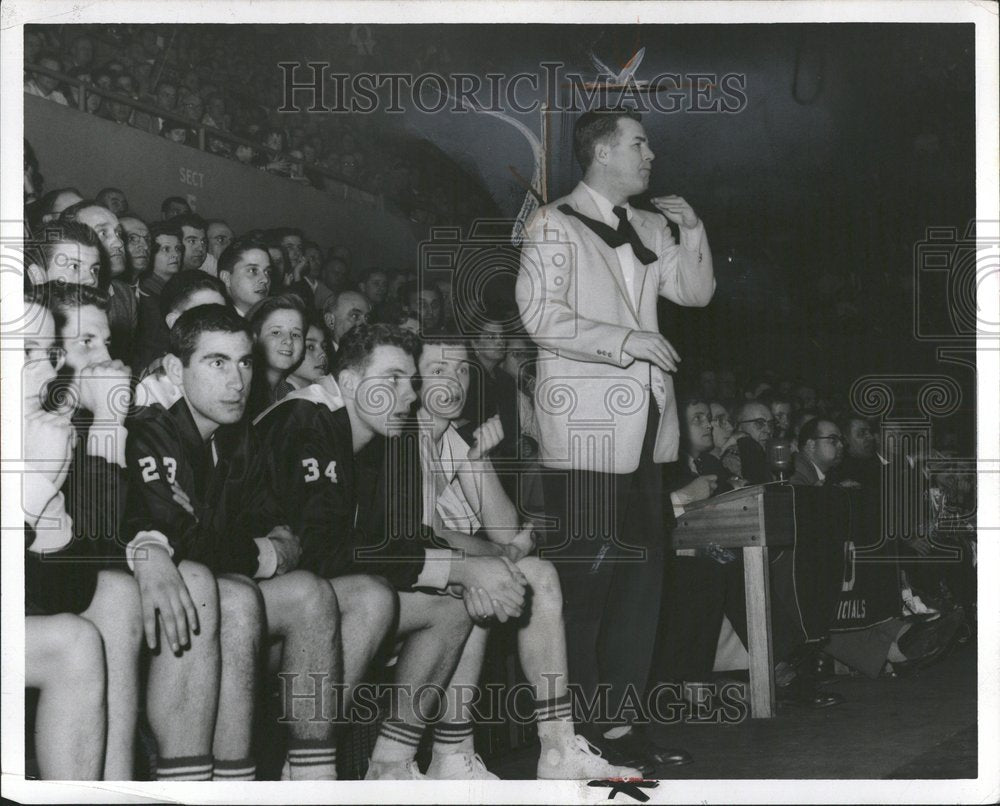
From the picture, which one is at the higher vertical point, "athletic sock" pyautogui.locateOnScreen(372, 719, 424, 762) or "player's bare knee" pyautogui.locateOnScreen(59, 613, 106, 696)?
"player's bare knee" pyautogui.locateOnScreen(59, 613, 106, 696)

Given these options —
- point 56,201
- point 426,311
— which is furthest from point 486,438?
point 56,201

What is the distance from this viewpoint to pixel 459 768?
16.9 feet

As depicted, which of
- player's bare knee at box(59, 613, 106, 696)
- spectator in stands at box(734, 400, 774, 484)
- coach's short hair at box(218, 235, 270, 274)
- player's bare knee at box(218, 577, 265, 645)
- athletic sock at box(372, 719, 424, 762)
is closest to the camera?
player's bare knee at box(59, 613, 106, 696)

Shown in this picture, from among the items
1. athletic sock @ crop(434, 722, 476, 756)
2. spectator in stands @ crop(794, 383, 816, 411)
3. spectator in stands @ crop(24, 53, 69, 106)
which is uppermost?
spectator in stands @ crop(24, 53, 69, 106)

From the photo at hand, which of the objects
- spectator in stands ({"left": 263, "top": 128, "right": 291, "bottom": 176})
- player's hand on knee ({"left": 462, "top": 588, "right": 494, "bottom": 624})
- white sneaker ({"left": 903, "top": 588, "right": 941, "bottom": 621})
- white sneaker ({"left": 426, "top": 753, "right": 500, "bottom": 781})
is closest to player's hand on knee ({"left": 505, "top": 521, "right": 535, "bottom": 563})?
player's hand on knee ({"left": 462, "top": 588, "right": 494, "bottom": 624})

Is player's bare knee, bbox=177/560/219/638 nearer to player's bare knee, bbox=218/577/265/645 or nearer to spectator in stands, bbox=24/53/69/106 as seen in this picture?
player's bare knee, bbox=218/577/265/645

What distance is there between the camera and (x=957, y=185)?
18.0 ft

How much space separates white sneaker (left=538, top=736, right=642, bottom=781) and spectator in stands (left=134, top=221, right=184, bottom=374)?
7.36 feet

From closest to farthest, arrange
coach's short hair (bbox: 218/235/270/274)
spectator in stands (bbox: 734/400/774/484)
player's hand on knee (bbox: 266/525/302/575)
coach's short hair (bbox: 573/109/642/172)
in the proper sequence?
player's hand on knee (bbox: 266/525/302/575) < coach's short hair (bbox: 218/235/270/274) < coach's short hair (bbox: 573/109/642/172) < spectator in stands (bbox: 734/400/774/484)

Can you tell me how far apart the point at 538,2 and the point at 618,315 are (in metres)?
1.34

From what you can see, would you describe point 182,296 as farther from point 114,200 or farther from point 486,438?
point 486,438

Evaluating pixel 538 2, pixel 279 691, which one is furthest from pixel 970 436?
pixel 279 691

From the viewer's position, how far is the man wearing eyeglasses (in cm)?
552

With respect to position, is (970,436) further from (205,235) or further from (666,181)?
(205,235)
